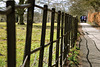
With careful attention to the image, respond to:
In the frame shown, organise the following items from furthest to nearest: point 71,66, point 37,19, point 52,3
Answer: point 52,3 < point 71,66 < point 37,19

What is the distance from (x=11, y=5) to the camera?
1240mm

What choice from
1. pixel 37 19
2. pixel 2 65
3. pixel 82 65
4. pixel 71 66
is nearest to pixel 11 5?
pixel 37 19

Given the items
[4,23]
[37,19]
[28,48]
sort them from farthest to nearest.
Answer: [37,19] → [28,48] → [4,23]

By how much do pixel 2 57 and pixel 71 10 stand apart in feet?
120

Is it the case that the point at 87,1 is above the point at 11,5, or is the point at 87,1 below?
above

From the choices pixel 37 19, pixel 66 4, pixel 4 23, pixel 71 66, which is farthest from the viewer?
pixel 66 4

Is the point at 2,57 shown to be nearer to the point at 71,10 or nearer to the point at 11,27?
the point at 11,27

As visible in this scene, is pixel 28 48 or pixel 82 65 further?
pixel 82 65

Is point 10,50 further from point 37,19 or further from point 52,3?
point 52,3

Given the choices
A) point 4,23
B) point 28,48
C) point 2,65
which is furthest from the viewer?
point 2,65

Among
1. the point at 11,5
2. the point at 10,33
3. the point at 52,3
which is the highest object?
the point at 52,3

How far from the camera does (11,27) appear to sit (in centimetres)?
125

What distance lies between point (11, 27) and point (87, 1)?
27.3 metres

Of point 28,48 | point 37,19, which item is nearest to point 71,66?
point 37,19
